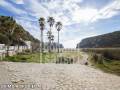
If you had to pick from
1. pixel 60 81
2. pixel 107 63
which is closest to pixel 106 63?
pixel 107 63

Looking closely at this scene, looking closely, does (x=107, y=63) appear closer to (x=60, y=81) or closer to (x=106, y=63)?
(x=106, y=63)

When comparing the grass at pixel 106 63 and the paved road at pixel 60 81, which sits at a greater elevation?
the paved road at pixel 60 81

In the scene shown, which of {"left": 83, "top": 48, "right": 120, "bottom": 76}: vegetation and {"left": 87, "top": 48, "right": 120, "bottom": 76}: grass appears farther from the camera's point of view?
{"left": 83, "top": 48, "right": 120, "bottom": 76}: vegetation

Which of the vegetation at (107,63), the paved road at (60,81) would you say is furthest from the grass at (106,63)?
the paved road at (60,81)

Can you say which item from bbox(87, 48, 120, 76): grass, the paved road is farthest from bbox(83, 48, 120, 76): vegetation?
the paved road

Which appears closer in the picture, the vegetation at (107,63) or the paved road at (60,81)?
the paved road at (60,81)

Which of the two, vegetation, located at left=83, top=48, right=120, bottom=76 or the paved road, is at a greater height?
the paved road

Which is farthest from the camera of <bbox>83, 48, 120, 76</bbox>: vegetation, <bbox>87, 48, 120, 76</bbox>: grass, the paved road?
<bbox>83, 48, 120, 76</bbox>: vegetation

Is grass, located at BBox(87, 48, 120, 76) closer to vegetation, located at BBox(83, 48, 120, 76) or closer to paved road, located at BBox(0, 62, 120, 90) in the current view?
vegetation, located at BBox(83, 48, 120, 76)

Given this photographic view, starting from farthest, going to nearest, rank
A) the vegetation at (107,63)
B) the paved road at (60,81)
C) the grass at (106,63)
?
the vegetation at (107,63)
the grass at (106,63)
the paved road at (60,81)

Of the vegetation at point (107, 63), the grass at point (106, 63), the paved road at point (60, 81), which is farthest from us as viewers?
the vegetation at point (107, 63)

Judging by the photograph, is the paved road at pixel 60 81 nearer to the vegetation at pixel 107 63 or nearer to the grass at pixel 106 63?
the grass at pixel 106 63

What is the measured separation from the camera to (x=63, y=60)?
36.1 m

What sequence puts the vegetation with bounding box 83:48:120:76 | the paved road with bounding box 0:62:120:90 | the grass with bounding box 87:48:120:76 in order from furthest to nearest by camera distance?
the vegetation with bounding box 83:48:120:76, the grass with bounding box 87:48:120:76, the paved road with bounding box 0:62:120:90
